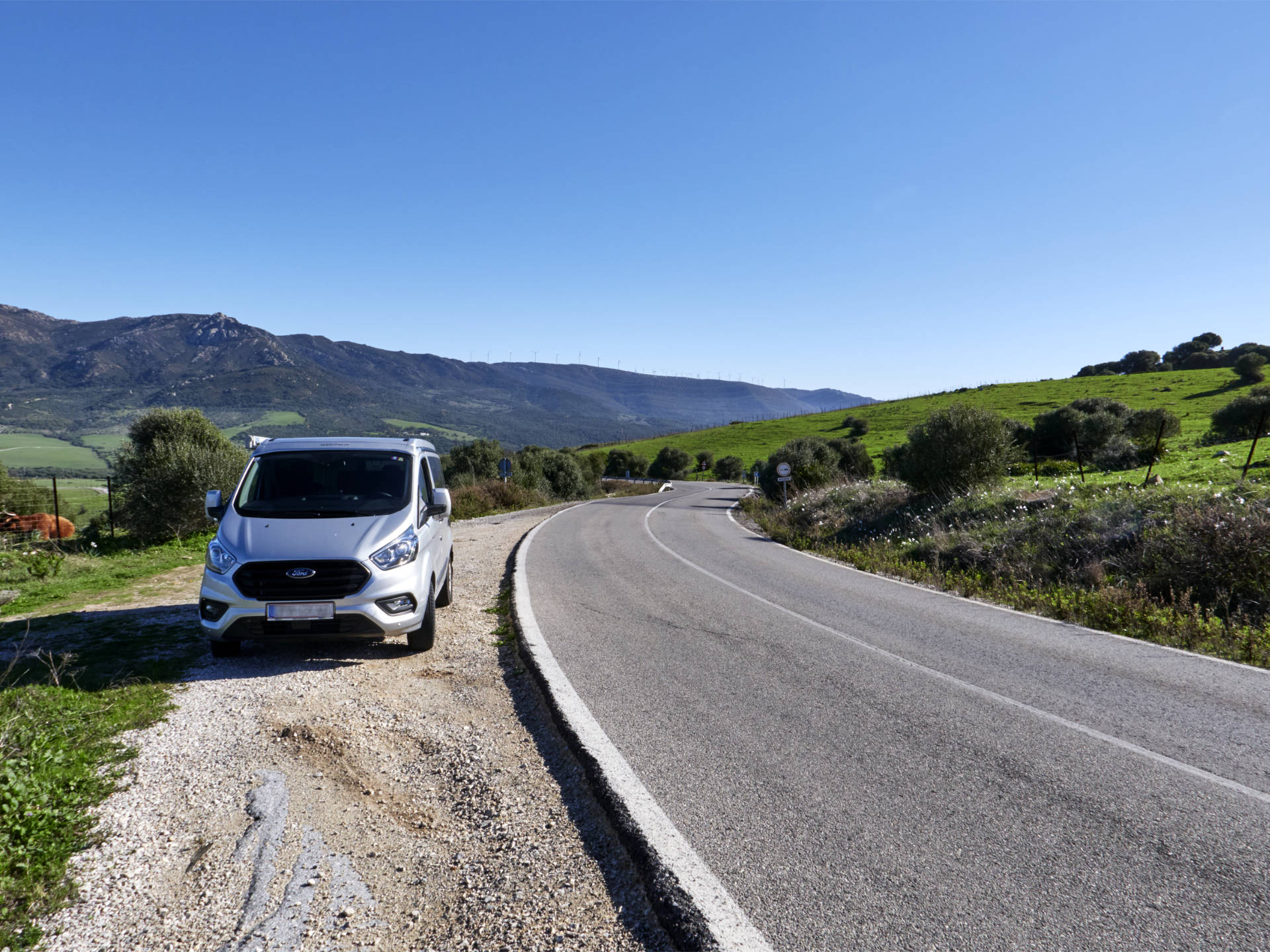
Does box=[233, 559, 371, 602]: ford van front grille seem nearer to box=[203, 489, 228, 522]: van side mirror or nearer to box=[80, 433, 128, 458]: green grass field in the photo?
box=[203, 489, 228, 522]: van side mirror

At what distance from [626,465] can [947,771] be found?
96.2 metres

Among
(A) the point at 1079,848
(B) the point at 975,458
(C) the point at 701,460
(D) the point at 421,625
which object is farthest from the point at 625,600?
(C) the point at 701,460

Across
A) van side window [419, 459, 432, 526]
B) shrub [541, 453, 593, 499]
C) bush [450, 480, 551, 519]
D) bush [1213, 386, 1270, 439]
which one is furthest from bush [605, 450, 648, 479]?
van side window [419, 459, 432, 526]

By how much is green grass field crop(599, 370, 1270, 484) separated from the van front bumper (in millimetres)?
16252

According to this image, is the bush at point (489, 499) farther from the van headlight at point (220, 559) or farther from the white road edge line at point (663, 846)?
the white road edge line at point (663, 846)

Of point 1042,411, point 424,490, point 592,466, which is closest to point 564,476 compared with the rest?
point 592,466

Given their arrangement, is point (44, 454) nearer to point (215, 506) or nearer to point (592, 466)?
point (592, 466)

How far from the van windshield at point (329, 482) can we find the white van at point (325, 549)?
0.04 ft

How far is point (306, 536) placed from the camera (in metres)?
6.31

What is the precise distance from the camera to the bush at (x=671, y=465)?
98.2 metres

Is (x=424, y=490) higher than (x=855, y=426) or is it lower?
lower

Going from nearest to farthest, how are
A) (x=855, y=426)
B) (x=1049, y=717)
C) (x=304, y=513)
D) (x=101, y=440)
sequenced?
1. (x=1049, y=717)
2. (x=304, y=513)
3. (x=855, y=426)
4. (x=101, y=440)

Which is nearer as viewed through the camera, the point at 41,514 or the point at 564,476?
the point at 41,514

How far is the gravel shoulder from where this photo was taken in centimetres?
277
